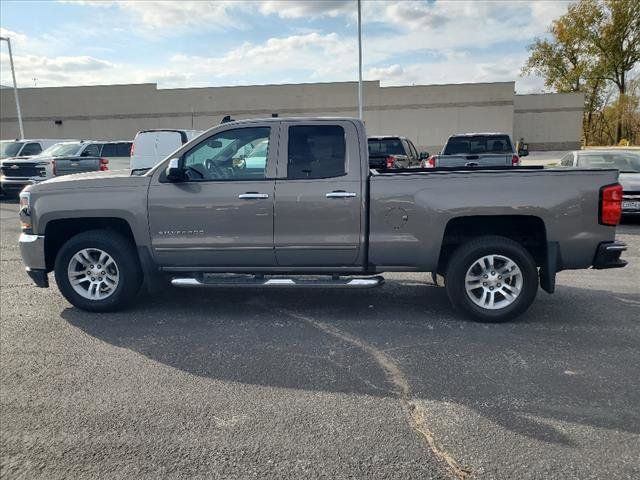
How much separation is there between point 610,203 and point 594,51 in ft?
156

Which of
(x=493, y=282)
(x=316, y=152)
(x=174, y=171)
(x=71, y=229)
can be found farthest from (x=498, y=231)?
(x=71, y=229)

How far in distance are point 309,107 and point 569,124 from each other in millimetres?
20234

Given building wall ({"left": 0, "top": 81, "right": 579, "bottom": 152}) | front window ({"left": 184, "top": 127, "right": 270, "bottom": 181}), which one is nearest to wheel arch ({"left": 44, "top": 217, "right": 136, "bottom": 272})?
front window ({"left": 184, "top": 127, "right": 270, "bottom": 181})

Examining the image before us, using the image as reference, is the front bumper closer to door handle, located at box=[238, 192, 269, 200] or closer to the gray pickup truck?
the gray pickup truck

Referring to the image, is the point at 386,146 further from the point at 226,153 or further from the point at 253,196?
the point at 253,196

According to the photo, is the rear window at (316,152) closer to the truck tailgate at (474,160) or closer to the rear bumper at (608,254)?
the rear bumper at (608,254)

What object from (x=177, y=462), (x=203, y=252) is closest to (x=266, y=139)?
(x=203, y=252)

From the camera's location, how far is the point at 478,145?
43.8 feet

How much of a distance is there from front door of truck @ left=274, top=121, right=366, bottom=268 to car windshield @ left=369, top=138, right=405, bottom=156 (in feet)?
31.0

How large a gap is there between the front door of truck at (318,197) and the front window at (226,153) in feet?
0.89

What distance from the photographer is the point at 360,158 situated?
504 centimetres

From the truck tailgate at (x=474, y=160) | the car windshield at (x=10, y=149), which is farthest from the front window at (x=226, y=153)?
the car windshield at (x=10, y=149)

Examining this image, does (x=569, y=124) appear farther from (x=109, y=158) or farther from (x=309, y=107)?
(x=109, y=158)

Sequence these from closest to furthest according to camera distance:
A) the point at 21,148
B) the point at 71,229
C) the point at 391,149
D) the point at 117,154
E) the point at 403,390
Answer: the point at 403,390, the point at 71,229, the point at 391,149, the point at 117,154, the point at 21,148
